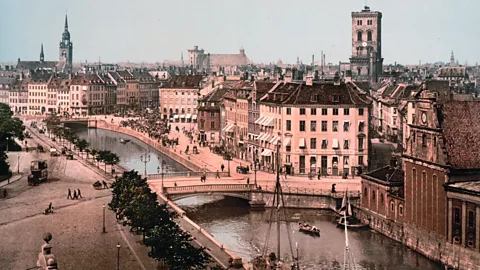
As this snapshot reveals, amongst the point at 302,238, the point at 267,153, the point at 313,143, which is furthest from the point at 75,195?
the point at 313,143

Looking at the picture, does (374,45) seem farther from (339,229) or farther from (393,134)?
(339,229)

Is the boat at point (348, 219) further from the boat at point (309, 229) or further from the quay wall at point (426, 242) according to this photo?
the boat at point (309, 229)

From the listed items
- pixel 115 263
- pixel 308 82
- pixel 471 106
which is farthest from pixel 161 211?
pixel 308 82

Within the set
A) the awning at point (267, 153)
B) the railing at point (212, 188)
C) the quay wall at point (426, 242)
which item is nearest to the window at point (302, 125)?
the awning at point (267, 153)

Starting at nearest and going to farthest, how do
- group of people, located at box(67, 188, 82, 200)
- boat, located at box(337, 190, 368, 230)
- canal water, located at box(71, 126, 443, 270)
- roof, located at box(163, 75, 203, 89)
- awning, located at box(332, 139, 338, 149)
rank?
canal water, located at box(71, 126, 443, 270)
boat, located at box(337, 190, 368, 230)
group of people, located at box(67, 188, 82, 200)
awning, located at box(332, 139, 338, 149)
roof, located at box(163, 75, 203, 89)

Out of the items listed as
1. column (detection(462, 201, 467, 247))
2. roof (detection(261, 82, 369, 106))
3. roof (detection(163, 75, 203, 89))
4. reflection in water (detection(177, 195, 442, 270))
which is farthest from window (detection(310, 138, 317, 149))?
roof (detection(163, 75, 203, 89))

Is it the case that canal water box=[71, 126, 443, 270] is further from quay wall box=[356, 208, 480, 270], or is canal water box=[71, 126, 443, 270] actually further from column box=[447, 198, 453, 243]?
column box=[447, 198, 453, 243]
